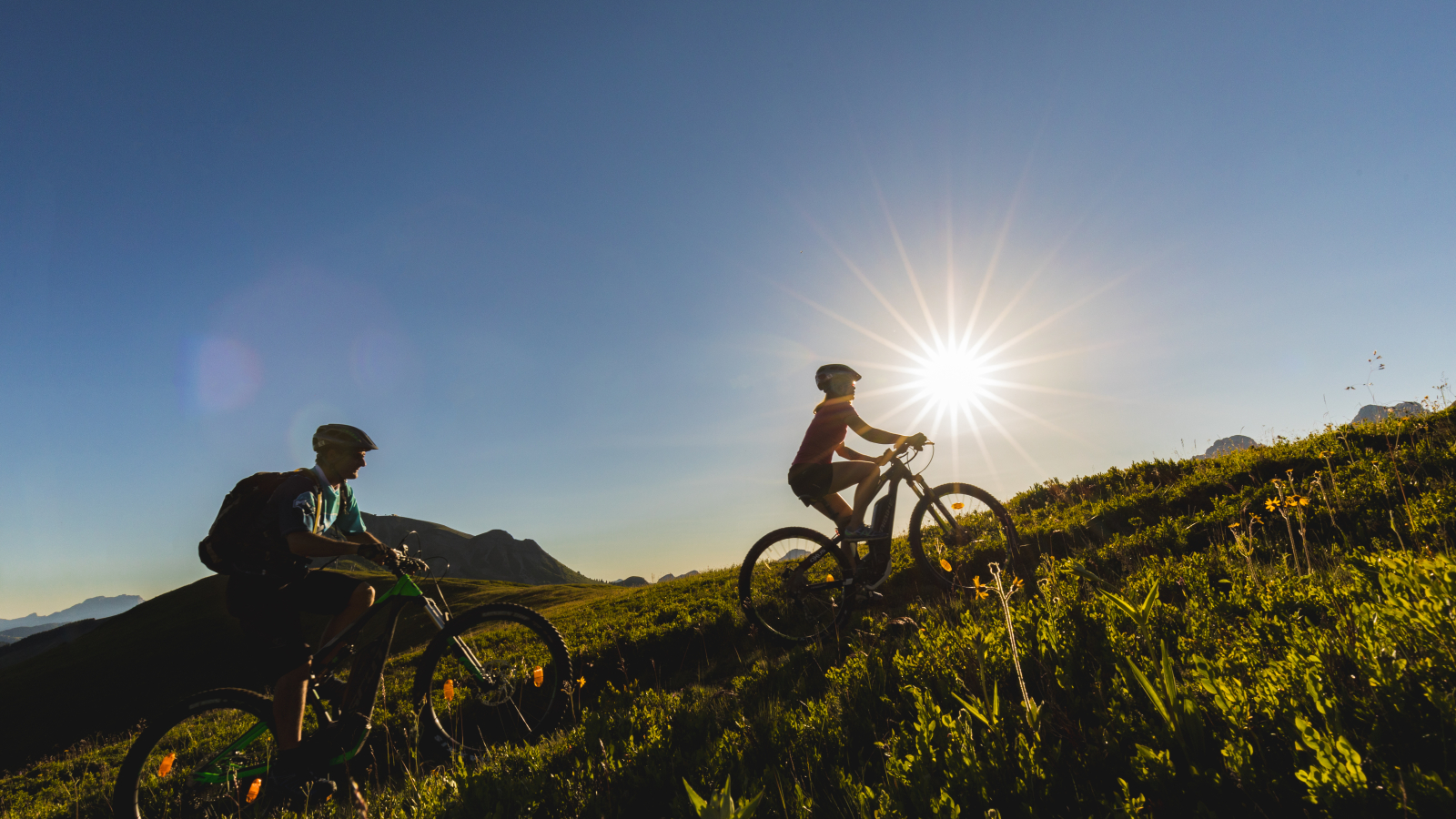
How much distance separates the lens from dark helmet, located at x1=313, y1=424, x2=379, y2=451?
581 cm

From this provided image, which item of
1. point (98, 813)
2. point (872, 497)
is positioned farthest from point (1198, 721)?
point (98, 813)

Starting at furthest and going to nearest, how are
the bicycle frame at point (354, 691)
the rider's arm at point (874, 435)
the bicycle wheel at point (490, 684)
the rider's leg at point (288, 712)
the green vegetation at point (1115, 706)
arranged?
the rider's arm at point (874, 435) < the bicycle wheel at point (490, 684) < the bicycle frame at point (354, 691) < the rider's leg at point (288, 712) < the green vegetation at point (1115, 706)

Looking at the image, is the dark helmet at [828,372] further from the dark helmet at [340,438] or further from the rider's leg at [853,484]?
the dark helmet at [340,438]

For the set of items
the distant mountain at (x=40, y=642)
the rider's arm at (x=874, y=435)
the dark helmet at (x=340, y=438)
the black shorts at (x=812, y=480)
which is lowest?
the distant mountain at (x=40, y=642)

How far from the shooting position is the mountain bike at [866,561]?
6887 mm

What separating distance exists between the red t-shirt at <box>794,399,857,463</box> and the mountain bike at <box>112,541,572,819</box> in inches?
145

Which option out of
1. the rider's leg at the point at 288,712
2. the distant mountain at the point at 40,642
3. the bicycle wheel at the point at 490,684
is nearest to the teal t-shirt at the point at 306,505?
the rider's leg at the point at 288,712

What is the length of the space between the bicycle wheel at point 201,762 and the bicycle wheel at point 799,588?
203 inches

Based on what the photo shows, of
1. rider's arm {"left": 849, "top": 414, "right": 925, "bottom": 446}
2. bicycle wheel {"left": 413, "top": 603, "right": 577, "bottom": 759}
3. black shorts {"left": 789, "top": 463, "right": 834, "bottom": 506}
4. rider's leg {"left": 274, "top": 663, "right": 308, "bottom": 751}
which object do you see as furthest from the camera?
black shorts {"left": 789, "top": 463, "right": 834, "bottom": 506}

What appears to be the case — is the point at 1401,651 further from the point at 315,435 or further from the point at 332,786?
the point at 315,435

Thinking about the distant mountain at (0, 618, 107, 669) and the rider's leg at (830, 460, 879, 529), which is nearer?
the rider's leg at (830, 460, 879, 529)

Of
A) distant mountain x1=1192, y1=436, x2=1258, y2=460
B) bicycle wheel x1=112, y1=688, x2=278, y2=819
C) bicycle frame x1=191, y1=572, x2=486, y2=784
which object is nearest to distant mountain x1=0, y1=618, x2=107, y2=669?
bicycle wheel x1=112, y1=688, x2=278, y2=819

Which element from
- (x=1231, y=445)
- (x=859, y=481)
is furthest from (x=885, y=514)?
(x=1231, y=445)

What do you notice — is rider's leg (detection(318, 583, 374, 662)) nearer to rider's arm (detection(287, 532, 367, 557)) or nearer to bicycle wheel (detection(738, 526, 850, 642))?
rider's arm (detection(287, 532, 367, 557))
